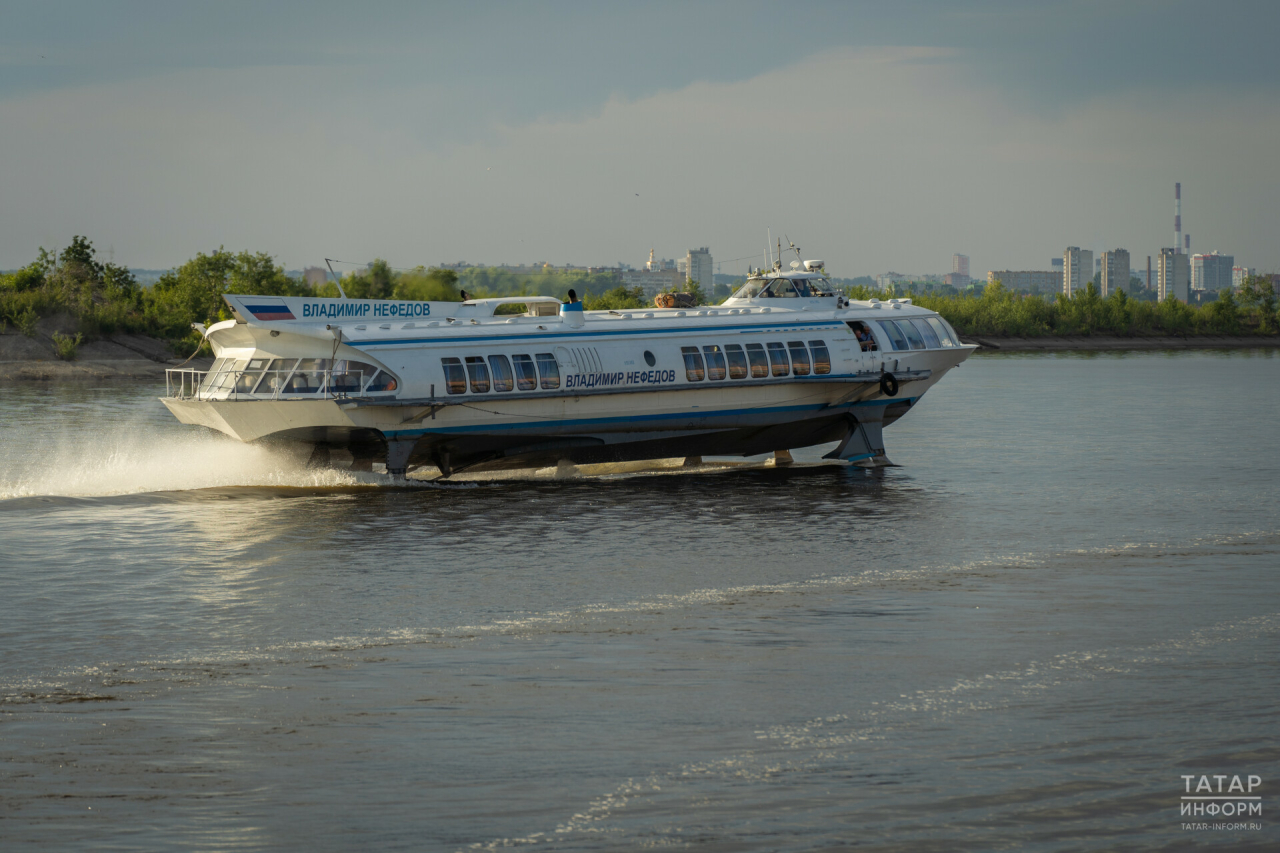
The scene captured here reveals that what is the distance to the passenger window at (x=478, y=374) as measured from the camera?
31.2 metres

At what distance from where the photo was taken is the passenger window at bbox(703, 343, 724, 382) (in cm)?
3356

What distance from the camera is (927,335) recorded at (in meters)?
37.3

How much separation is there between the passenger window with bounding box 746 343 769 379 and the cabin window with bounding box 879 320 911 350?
425 centimetres

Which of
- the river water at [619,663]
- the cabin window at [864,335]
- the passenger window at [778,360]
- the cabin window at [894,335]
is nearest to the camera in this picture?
the river water at [619,663]

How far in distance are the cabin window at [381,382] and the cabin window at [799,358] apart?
10.5m

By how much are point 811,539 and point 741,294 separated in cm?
1334

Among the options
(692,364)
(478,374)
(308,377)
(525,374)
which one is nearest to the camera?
(308,377)

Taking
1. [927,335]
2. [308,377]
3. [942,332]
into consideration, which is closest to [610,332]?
[308,377]

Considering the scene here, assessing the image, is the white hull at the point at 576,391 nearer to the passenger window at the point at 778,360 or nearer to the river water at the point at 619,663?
the passenger window at the point at 778,360

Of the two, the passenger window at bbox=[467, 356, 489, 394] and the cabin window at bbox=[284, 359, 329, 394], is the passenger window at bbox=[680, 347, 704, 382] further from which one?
the cabin window at bbox=[284, 359, 329, 394]

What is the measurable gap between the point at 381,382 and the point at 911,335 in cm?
1501

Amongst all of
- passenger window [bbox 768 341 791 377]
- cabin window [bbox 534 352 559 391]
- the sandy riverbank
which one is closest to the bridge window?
cabin window [bbox 534 352 559 391]

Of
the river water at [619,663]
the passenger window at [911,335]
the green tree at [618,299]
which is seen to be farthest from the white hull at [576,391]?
the green tree at [618,299]

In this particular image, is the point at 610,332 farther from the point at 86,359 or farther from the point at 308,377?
the point at 86,359
